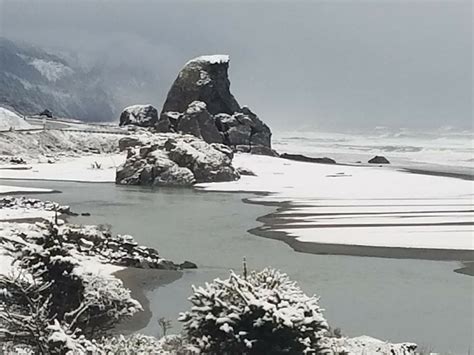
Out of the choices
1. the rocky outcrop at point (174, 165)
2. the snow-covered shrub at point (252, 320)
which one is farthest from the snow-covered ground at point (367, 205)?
the snow-covered shrub at point (252, 320)

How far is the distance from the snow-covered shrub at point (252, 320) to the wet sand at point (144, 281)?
A: 4.54 metres

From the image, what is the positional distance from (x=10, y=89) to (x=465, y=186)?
126224 millimetres

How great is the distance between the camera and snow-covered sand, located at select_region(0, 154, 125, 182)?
41.7 meters

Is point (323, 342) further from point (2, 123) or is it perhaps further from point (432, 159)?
point (432, 159)

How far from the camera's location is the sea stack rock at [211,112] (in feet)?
207

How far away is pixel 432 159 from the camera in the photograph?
223ft

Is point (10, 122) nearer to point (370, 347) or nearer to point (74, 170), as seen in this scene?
point (74, 170)

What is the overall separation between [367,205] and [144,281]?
15627 millimetres

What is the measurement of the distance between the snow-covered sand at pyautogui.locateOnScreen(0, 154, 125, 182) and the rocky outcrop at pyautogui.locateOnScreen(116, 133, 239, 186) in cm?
234

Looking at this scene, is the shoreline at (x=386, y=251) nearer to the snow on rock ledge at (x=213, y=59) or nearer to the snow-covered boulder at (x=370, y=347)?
the snow-covered boulder at (x=370, y=347)

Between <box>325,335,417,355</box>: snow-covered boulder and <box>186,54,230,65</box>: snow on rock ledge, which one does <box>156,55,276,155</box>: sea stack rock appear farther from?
<box>325,335,417,355</box>: snow-covered boulder

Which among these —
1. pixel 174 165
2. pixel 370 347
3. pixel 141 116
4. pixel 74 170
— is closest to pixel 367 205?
pixel 174 165

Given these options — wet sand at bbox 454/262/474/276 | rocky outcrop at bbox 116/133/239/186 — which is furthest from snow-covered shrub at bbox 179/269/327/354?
rocky outcrop at bbox 116/133/239/186

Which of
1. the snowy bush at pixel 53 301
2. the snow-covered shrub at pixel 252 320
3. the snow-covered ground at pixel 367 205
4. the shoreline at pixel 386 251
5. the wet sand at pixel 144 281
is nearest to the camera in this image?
the snow-covered shrub at pixel 252 320
